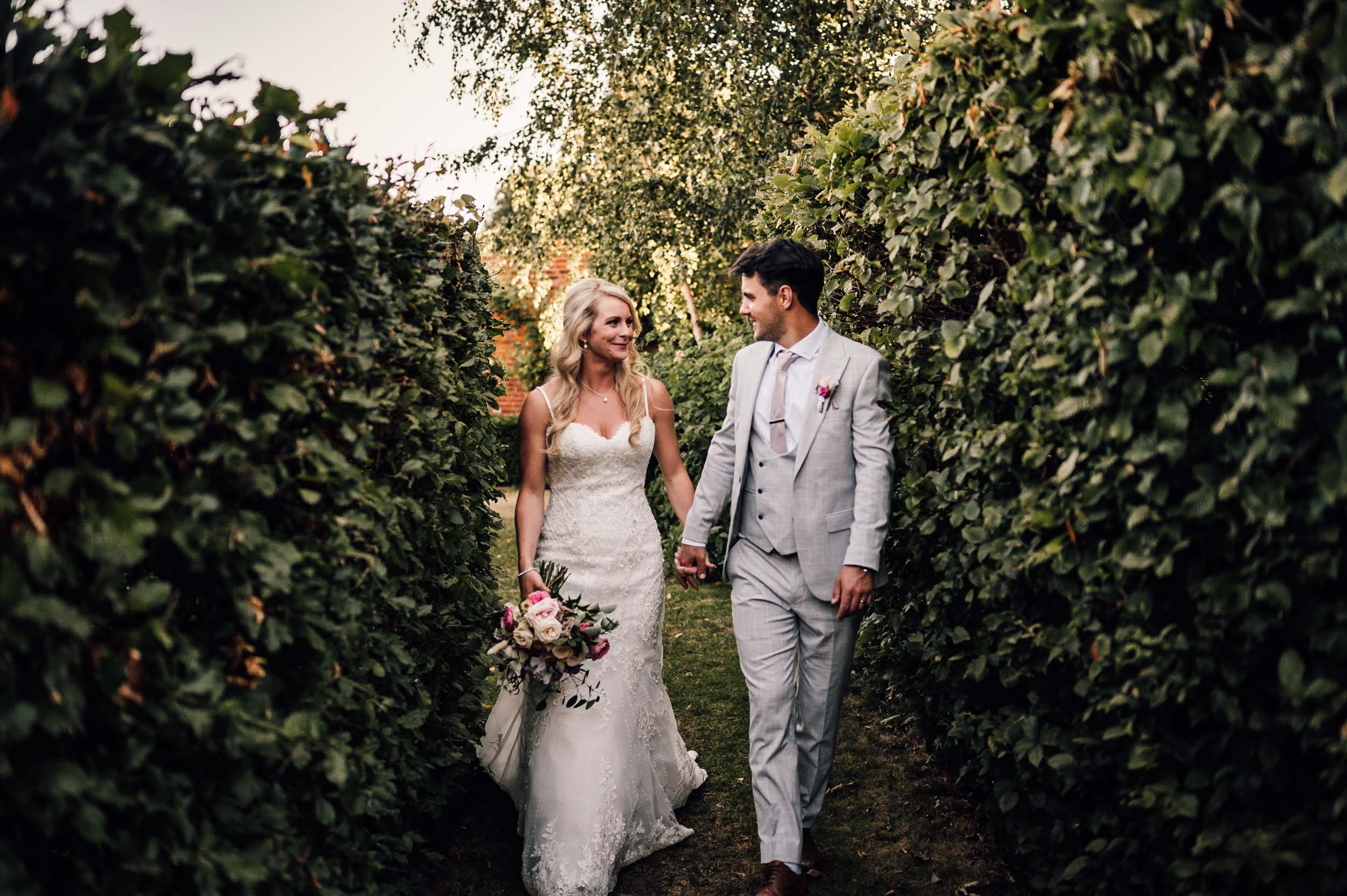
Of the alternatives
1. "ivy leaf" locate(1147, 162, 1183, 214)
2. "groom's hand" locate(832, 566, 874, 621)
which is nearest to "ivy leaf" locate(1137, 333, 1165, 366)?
"ivy leaf" locate(1147, 162, 1183, 214)

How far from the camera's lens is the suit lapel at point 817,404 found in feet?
12.5

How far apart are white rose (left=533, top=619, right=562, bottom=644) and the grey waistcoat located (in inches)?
33.6

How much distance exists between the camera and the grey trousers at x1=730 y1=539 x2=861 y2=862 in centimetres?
375

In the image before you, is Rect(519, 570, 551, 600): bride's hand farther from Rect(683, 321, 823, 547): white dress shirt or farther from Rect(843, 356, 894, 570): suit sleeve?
Rect(843, 356, 894, 570): suit sleeve

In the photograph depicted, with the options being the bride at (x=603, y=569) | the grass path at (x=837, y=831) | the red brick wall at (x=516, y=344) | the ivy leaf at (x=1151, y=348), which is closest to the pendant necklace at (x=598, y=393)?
the bride at (x=603, y=569)

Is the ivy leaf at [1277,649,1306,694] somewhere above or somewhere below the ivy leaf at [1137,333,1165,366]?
below

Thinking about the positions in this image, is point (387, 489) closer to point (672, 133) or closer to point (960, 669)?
point (960, 669)

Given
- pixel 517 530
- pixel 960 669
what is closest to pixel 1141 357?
pixel 960 669

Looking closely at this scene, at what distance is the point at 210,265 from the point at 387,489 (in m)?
1.02

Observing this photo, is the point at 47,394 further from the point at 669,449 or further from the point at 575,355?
the point at 669,449

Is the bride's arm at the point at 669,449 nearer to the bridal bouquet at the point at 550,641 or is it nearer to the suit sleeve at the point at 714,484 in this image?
the suit sleeve at the point at 714,484

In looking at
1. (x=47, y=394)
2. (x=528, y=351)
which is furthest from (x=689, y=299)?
(x=47, y=394)

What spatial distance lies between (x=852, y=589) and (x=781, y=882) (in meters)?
1.10

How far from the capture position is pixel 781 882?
3596 millimetres
